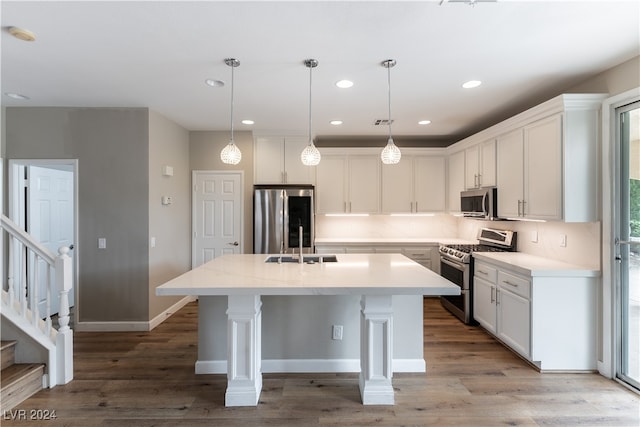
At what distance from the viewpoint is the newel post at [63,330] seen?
8.66ft

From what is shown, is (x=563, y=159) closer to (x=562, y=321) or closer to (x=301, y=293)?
(x=562, y=321)

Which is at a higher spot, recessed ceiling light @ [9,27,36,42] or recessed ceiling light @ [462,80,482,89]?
recessed ceiling light @ [462,80,482,89]

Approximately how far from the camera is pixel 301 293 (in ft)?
6.68

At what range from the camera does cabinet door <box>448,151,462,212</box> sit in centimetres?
467

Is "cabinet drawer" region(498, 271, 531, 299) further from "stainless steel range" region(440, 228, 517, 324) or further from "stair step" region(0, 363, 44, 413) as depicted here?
"stair step" region(0, 363, 44, 413)

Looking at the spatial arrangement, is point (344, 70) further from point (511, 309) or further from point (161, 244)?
point (161, 244)

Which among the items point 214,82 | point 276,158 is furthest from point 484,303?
point 214,82

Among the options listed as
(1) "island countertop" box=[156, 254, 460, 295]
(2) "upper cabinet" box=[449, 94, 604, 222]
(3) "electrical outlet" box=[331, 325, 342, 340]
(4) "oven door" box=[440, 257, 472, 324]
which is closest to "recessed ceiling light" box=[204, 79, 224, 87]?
(1) "island countertop" box=[156, 254, 460, 295]

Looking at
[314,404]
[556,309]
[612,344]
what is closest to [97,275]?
[314,404]

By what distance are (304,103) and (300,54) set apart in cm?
116

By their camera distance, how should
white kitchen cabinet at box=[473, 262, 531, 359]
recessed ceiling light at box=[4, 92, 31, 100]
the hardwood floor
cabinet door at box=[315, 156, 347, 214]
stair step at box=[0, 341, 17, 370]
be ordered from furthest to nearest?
cabinet door at box=[315, 156, 347, 214] → recessed ceiling light at box=[4, 92, 31, 100] → white kitchen cabinet at box=[473, 262, 531, 359] → stair step at box=[0, 341, 17, 370] → the hardwood floor

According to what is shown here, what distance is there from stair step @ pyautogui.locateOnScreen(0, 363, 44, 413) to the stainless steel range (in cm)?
401

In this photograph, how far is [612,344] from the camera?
2617 mm

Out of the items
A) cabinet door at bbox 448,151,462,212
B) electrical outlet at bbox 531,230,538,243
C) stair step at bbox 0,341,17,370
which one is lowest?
stair step at bbox 0,341,17,370
